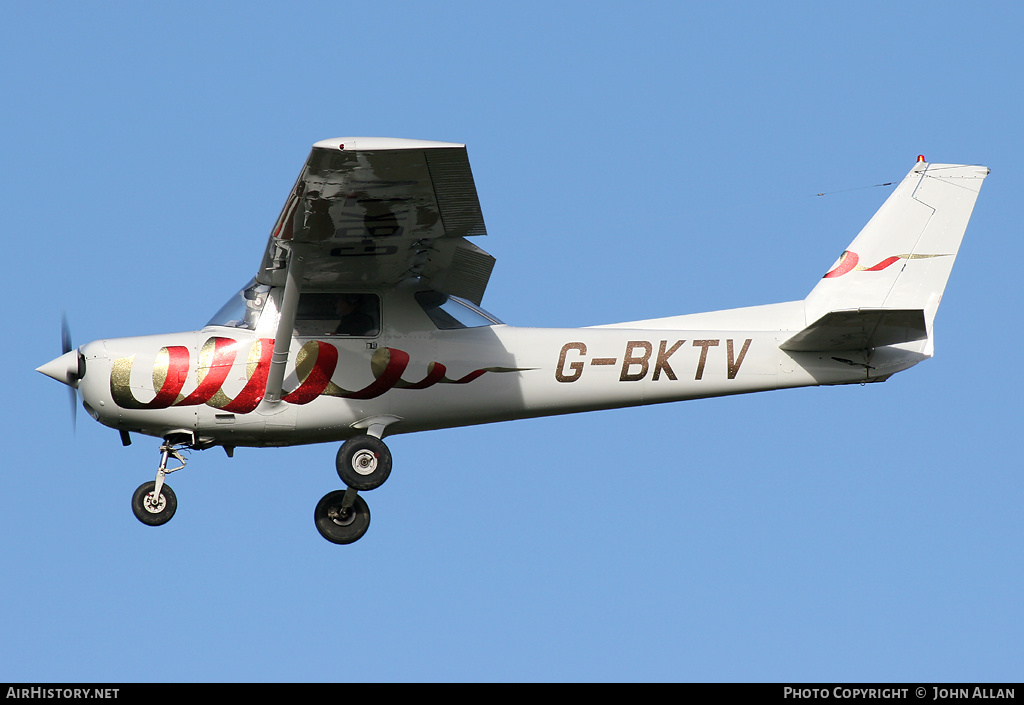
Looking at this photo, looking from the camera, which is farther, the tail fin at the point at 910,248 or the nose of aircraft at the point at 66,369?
the tail fin at the point at 910,248

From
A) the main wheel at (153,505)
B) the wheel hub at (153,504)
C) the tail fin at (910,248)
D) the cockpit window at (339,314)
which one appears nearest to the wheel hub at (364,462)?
the cockpit window at (339,314)

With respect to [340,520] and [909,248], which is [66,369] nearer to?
[340,520]

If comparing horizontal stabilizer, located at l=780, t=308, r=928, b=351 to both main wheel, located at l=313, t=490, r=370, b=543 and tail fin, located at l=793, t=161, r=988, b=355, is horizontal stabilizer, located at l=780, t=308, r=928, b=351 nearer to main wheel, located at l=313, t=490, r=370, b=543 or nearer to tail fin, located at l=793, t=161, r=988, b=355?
tail fin, located at l=793, t=161, r=988, b=355

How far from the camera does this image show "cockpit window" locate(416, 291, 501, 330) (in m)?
12.7

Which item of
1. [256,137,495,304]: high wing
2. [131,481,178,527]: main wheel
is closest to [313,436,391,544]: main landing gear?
[131,481,178,527]: main wheel

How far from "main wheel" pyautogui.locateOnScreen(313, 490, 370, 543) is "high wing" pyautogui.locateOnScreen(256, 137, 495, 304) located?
7.08 ft

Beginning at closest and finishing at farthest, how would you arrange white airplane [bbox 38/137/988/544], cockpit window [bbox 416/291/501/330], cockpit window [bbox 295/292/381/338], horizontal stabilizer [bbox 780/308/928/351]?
horizontal stabilizer [bbox 780/308/928/351]
white airplane [bbox 38/137/988/544]
cockpit window [bbox 295/292/381/338]
cockpit window [bbox 416/291/501/330]

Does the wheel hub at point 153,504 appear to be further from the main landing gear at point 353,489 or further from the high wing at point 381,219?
the high wing at point 381,219

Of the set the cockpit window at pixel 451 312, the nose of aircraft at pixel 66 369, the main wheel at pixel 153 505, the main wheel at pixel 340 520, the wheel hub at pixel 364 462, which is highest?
the cockpit window at pixel 451 312

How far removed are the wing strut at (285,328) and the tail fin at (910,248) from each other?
524 cm

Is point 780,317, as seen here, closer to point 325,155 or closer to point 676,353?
point 676,353

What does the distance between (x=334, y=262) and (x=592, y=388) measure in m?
2.75

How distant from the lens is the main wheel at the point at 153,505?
1224cm

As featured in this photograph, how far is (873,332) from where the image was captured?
12555 millimetres
